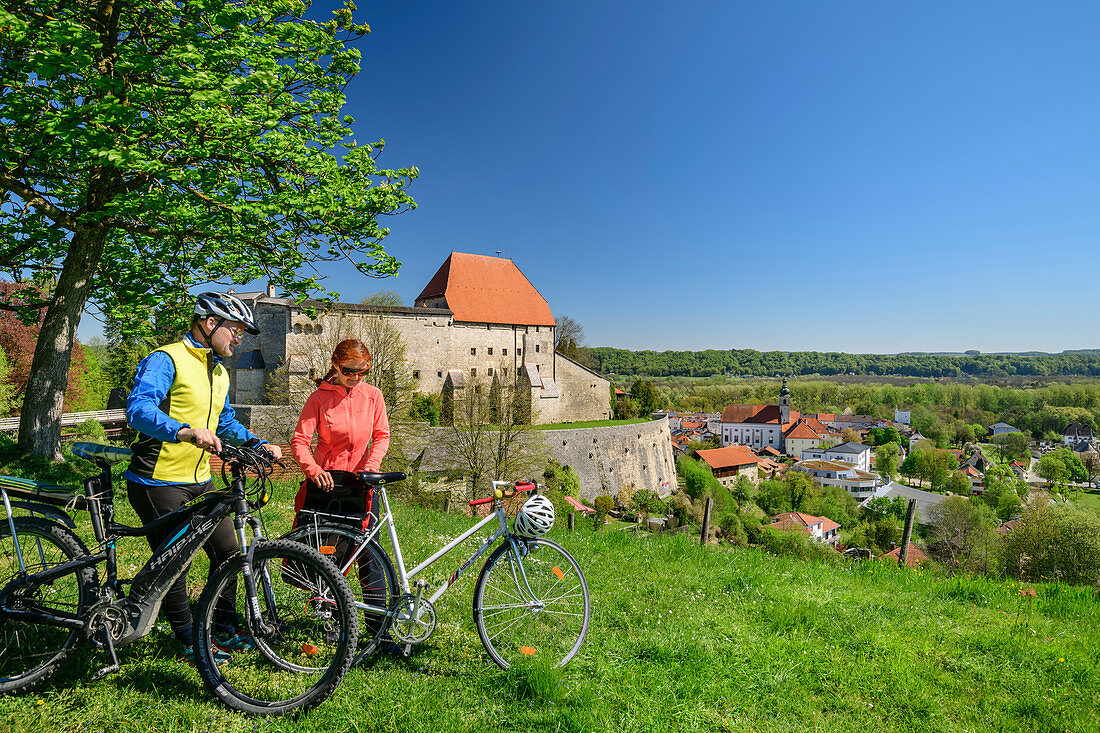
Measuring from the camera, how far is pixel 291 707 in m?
2.52

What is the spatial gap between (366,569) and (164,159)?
23.8 ft

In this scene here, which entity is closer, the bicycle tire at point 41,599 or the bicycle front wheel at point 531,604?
the bicycle tire at point 41,599

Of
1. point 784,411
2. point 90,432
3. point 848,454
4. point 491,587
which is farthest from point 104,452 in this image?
point 784,411

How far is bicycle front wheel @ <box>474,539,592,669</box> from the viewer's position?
10.1ft

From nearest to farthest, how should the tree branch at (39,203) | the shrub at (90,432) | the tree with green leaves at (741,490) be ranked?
the tree branch at (39,203)
the shrub at (90,432)
the tree with green leaves at (741,490)

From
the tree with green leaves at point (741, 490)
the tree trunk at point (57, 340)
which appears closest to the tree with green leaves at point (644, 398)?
the tree with green leaves at point (741, 490)

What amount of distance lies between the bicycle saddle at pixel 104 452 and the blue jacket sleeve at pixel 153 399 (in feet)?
0.73

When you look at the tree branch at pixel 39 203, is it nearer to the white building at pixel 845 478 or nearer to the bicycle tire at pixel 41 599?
the bicycle tire at pixel 41 599

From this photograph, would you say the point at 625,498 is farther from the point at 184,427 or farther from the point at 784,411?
the point at 784,411

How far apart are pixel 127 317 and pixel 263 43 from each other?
577cm

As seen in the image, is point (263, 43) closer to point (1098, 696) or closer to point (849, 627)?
point (849, 627)

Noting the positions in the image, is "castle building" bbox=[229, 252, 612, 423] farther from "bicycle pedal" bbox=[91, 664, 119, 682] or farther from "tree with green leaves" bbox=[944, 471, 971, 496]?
"tree with green leaves" bbox=[944, 471, 971, 496]

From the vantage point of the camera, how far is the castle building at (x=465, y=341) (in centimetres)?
3002

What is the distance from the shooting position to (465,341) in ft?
125
